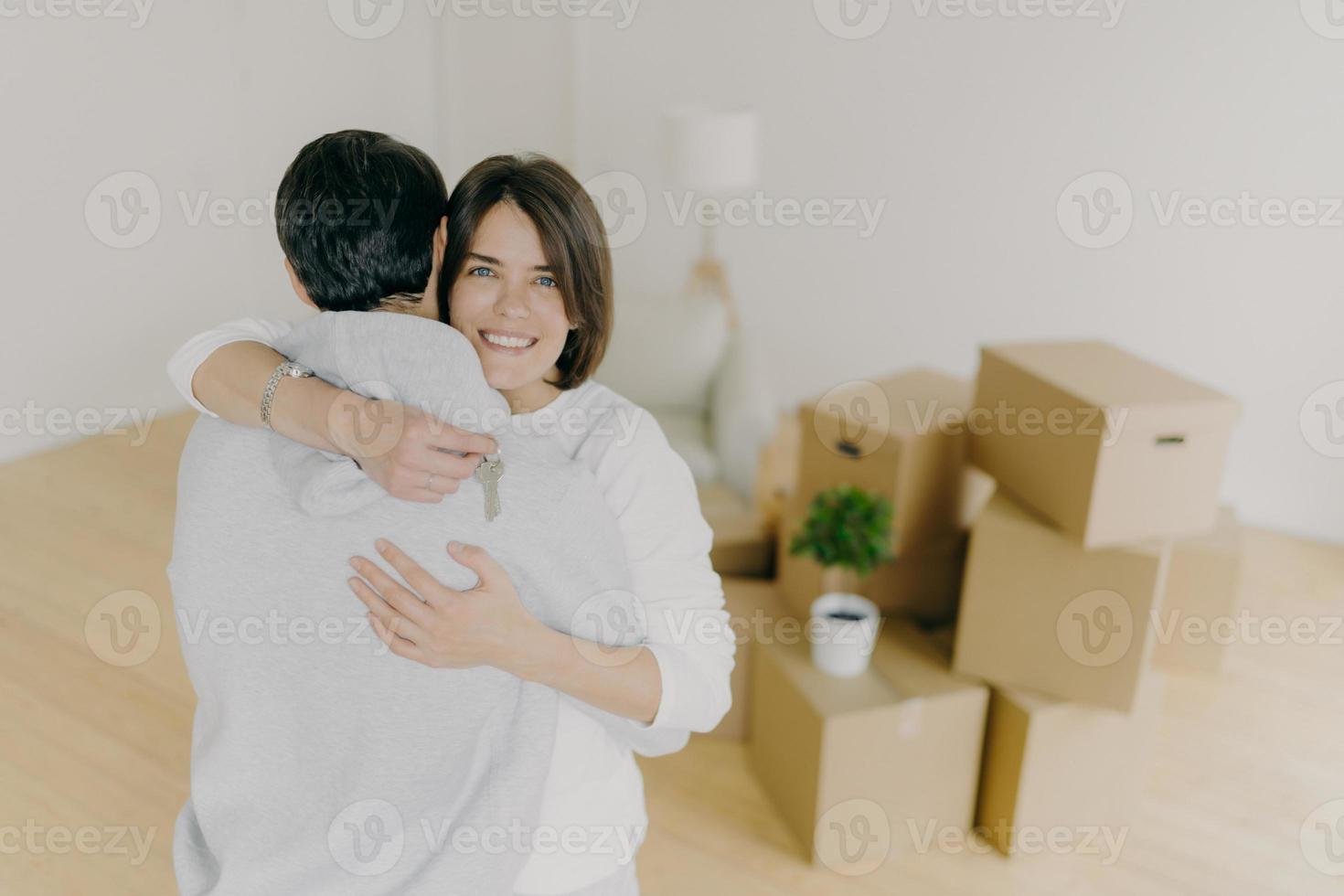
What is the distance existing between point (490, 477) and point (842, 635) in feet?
4.46

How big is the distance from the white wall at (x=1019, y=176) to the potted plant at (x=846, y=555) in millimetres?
1564

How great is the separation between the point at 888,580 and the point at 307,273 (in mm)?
1675

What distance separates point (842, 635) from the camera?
201 cm

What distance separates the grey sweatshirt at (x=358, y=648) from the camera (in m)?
0.80

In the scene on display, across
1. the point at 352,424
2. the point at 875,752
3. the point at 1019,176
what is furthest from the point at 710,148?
the point at 352,424

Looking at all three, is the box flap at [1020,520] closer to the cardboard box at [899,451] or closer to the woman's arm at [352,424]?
the cardboard box at [899,451]

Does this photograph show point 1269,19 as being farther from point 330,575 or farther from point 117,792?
point 117,792

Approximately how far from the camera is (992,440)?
2076mm

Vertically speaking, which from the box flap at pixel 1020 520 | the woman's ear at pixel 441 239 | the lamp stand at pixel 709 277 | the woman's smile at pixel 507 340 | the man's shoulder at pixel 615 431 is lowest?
the box flap at pixel 1020 520

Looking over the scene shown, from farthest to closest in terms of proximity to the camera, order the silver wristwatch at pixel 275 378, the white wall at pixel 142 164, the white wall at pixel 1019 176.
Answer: the white wall at pixel 142 164, the white wall at pixel 1019 176, the silver wristwatch at pixel 275 378

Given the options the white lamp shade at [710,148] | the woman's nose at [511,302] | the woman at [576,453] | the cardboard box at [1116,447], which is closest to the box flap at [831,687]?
the cardboard box at [1116,447]

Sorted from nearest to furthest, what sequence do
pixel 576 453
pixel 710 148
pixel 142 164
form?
pixel 576 453, pixel 710 148, pixel 142 164

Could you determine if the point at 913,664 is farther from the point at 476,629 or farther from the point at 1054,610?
the point at 476,629

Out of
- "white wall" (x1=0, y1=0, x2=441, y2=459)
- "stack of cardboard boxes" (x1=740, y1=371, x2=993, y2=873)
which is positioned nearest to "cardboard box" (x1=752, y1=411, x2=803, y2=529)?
"stack of cardboard boxes" (x1=740, y1=371, x2=993, y2=873)
